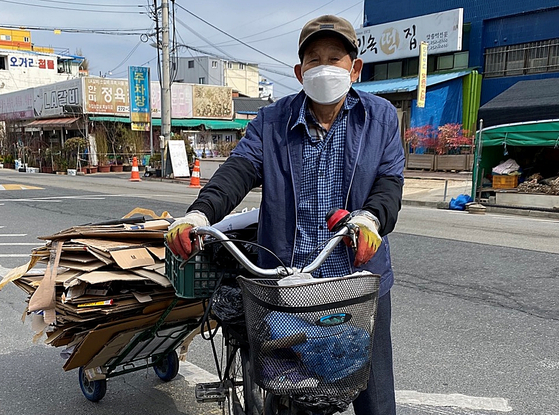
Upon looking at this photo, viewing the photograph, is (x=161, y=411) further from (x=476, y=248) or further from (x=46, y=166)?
(x=46, y=166)

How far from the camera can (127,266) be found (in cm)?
256

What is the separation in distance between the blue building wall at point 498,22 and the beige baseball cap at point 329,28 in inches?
897

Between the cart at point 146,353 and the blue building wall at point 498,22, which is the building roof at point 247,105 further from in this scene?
the cart at point 146,353

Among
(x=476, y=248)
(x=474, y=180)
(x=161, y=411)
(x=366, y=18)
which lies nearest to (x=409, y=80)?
(x=366, y=18)

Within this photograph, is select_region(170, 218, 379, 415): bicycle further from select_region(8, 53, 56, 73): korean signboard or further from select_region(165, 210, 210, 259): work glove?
select_region(8, 53, 56, 73): korean signboard

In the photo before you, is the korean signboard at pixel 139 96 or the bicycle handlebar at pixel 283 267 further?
the korean signboard at pixel 139 96

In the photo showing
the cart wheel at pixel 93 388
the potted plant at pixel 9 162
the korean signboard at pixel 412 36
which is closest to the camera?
the cart wheel at pixel 93 388

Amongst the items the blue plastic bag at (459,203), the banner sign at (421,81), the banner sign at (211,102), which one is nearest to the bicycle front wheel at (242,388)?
the blue plastic bag at (459,203)

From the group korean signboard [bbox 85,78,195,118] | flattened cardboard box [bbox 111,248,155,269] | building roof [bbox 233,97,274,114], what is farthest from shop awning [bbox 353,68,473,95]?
flattened cardboard box [bbox 111,248,155,269]

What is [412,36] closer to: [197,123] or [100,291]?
[197,123]

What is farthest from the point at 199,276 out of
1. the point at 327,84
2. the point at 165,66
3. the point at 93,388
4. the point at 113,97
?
the point at 113,97

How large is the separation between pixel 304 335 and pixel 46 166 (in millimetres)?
33407

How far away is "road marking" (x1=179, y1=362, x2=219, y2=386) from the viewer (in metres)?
3.62

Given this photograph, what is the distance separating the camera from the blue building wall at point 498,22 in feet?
72.1
